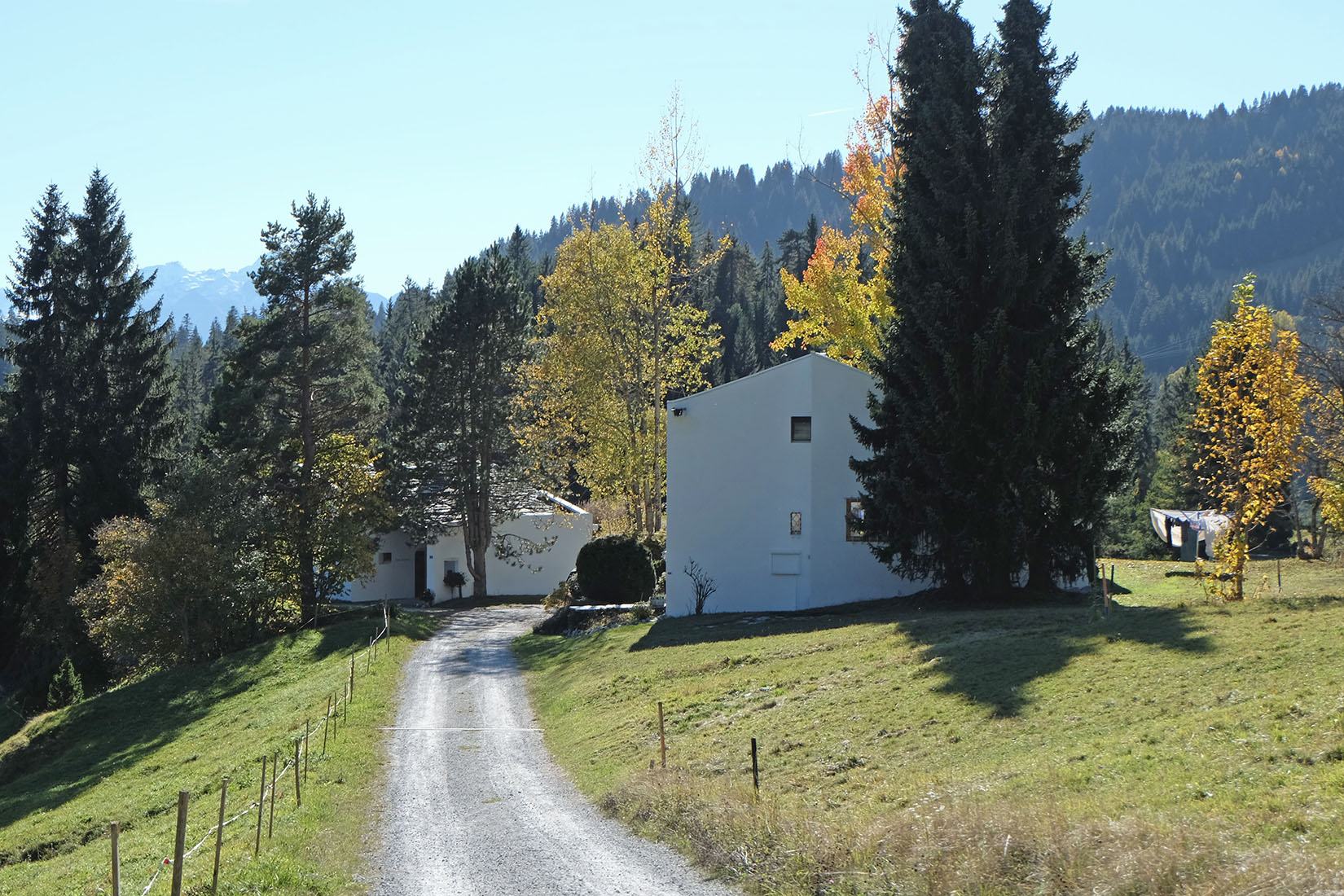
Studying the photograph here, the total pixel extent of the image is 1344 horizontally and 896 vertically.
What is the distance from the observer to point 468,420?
172 feet

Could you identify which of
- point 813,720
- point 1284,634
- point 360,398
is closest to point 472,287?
point 360,398

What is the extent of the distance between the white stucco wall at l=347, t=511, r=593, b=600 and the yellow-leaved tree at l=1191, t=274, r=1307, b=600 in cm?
3442

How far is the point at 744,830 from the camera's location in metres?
12.6

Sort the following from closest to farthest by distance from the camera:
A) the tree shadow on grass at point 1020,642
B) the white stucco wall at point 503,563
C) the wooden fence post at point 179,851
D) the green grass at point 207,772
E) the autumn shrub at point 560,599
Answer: the wooden fence post at point 179,851, the green grass at point 207,772, the tree shadow on grass at point 1020,642, the autumn shrub at point 560,599, the white stucco wall at point 503,563

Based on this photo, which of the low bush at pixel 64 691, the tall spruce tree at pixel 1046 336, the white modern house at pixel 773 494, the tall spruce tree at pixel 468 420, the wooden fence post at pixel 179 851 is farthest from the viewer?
the tall spruce tree at pixel 468 420

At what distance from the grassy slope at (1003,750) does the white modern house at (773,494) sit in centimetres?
732

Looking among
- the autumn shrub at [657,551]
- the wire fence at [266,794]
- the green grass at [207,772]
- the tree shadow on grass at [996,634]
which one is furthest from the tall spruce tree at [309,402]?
the tree shadow on grass at [996,634]

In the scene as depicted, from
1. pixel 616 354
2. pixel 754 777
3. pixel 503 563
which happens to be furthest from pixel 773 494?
pixel 503 563

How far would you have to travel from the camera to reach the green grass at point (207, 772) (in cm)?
1435

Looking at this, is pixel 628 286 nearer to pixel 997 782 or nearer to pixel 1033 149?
pixel 1033 149

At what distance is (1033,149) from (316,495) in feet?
93.3

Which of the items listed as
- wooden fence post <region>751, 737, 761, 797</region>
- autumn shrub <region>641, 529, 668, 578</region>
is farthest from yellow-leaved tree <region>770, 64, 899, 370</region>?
wooden fence post <region>751, 737, 761, 797</region>

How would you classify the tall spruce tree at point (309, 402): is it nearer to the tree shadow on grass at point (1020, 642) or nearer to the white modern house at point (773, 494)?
the white modern house at point (773, 494)

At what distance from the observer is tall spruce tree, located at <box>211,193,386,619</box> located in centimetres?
4106
